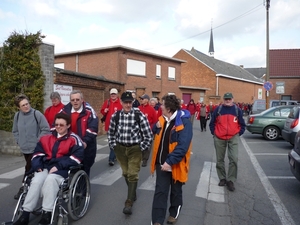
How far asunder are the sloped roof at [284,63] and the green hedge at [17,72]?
34.6 meters

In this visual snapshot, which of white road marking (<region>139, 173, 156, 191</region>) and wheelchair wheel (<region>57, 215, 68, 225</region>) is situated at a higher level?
wheelchair wheel (<region>57, 215, 68, 225</region>)

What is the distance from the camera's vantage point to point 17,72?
1034 cm

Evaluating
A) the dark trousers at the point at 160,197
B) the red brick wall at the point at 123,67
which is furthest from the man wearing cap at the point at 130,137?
the red brick wall at the point at 123,67

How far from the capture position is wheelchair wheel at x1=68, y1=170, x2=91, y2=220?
4.26 metres

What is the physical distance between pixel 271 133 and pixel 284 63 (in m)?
29.6

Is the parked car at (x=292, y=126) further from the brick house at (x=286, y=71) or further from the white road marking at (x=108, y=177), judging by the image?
the brick house at (x=286, y=71)

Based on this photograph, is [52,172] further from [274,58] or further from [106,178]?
[274,58]

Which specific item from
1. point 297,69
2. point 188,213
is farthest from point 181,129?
point 297,69

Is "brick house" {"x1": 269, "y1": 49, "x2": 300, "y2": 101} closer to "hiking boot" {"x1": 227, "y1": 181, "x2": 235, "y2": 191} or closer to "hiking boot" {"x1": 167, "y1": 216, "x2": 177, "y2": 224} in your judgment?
"hiking boot" {"x1": 227, "y1": 181, "x2": 235, "y2": 191}

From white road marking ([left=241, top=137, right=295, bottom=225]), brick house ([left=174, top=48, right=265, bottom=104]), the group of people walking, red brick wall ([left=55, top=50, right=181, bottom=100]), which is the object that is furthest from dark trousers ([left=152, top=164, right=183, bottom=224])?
brick house ([left=174, top=48, right=265, bottom=104])

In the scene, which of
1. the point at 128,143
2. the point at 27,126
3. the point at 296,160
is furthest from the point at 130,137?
the point at 296,160

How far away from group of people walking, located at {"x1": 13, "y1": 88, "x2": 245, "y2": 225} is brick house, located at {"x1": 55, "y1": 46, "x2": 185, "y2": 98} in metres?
16.1

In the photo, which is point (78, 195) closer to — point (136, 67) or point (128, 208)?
point (128, 208)

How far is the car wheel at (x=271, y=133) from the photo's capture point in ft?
45.1
